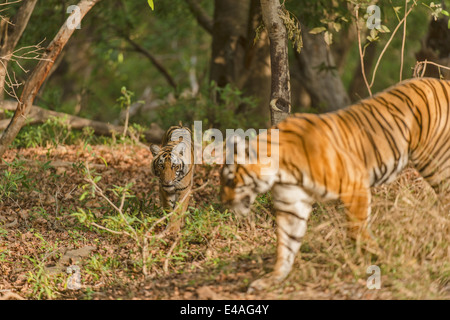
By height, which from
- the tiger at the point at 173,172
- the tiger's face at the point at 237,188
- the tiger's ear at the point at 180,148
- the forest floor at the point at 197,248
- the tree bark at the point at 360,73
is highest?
the tree bark at the point at 360,73

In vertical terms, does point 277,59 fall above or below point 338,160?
above

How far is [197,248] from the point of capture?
216 inches

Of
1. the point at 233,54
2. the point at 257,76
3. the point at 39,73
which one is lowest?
the point at 39,73

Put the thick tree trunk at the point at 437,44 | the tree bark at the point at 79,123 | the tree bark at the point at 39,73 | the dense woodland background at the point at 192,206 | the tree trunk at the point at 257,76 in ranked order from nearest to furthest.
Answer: the dense woodland background at the point at 192,206 < the tree bark at the point at 39,73 < the thick tree trunk at the point at 437,44 < the tree bark at the point at 79,123 < the tree trunk at the point at 257,76

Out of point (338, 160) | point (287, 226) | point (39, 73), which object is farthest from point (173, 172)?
point (338, 160)

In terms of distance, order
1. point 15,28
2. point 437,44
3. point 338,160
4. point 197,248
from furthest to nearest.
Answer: point 437,44 < point 15,28 < point 197,248 < point 338,160

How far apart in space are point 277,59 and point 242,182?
2074mm

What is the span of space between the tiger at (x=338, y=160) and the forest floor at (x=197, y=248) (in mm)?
214

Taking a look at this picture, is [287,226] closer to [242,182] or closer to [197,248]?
[242,182]

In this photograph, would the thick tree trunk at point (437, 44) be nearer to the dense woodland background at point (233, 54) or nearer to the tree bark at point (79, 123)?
the dense woodland background at point (233, 54)

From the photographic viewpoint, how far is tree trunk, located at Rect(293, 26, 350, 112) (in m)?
10.0

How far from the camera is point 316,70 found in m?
10.2

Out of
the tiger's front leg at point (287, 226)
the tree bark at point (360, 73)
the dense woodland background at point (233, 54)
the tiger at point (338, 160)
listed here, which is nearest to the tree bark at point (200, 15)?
the dense woodland background at point (233, 54)

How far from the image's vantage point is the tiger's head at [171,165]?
5922 mm
